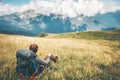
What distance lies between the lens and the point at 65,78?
12547 millimetres

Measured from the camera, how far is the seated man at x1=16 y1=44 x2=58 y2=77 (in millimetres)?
11547

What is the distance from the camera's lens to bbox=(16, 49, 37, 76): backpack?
11.5 m

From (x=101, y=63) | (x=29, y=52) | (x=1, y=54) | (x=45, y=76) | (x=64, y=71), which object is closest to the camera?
(x=29, y=52)

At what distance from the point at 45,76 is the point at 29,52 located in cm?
173

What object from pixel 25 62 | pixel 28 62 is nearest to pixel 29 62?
pixel 28 62

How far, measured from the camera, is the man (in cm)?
1154

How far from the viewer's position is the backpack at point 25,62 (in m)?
11.5

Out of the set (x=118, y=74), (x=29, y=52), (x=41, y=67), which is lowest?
(x=118, y=74)

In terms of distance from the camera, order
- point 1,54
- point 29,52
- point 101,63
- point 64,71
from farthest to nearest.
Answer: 1. point 101,63
2. point 1,54
3. point 64,71
4. point 29,52

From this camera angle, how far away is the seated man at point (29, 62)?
1155 centimetres

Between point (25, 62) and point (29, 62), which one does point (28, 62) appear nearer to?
point (29, 62)

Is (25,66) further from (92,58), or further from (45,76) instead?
(92,58)

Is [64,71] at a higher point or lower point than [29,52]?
lower

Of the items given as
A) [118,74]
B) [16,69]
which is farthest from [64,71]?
[118,74]
